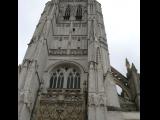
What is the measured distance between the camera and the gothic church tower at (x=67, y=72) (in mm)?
16402

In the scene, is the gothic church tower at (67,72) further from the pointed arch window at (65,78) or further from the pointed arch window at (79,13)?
the pointed arch window at (79,13)

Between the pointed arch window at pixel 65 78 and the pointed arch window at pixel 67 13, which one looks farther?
the pointed arch window at pixel 67 13

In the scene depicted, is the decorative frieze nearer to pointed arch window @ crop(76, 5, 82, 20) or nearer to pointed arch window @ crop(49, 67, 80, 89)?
pointed arch window @ crop(49, 67, 80, 89)

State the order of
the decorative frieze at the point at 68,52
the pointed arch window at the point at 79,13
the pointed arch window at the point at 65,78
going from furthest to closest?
1. the pointed arch window at the point at 79,13
2. the decorative frieze at the point at 68,52
3. the pointed arch window at the point at 65,78

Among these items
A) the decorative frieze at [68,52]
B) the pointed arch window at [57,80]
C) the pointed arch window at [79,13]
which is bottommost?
the pointed arch window at [57,80]

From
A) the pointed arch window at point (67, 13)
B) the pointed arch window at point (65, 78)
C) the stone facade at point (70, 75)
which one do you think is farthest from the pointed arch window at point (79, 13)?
the pointed arch window at point (65, 78)

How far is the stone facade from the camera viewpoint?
1648cm

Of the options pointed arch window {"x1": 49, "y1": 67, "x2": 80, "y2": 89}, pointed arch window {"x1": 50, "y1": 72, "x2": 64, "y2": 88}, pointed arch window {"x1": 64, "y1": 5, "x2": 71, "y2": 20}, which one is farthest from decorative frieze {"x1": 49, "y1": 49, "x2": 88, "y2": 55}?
pointed arch window {"x1": 64, "y1": 5, "x2": 71, "y2": 20}

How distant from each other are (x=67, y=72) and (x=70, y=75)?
44 centimetres

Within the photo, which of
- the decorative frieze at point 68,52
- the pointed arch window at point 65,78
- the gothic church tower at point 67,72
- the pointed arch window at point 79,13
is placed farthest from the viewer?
the pointed arch window at point 79,13

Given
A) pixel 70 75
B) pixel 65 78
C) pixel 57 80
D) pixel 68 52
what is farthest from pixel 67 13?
pixel 57 80
